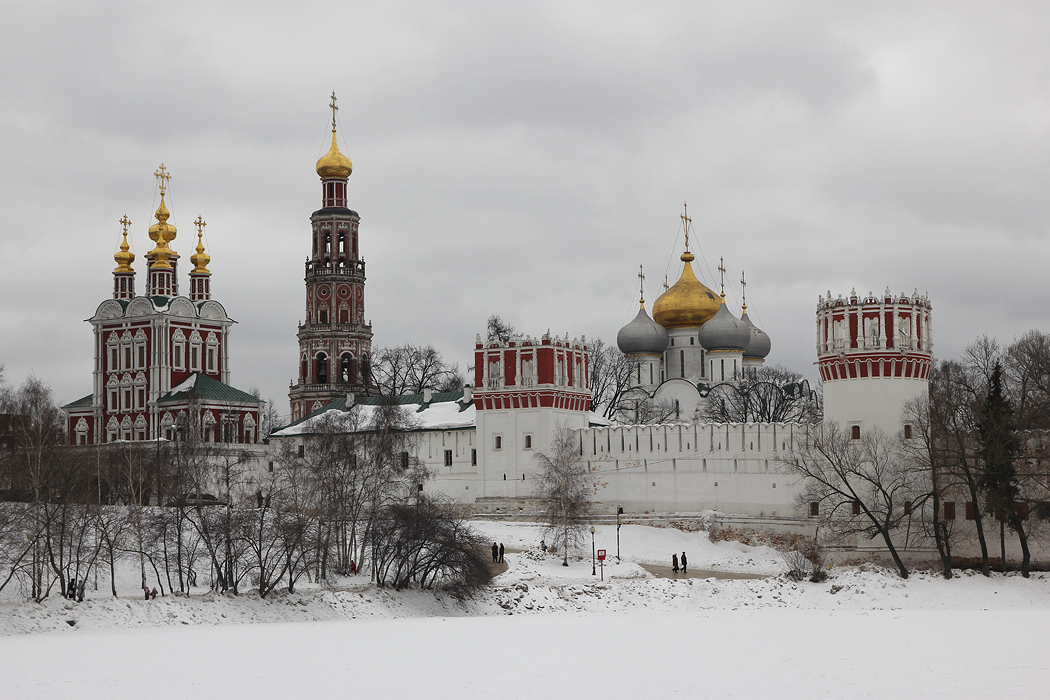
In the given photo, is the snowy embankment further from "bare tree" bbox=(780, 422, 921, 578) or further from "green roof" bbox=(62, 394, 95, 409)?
"green roof" bbox=(62, 394, 95, 409)

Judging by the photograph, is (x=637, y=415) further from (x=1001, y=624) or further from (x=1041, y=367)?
(x=1001, y=624)

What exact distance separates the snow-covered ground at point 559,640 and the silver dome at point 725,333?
27.2m

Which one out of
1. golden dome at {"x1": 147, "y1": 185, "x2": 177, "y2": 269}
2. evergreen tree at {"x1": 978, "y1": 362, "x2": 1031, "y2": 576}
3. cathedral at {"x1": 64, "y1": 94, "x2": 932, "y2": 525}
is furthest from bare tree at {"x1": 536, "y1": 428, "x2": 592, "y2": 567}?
golden dome at {"x1": 147, "y1": 185, "x2": 177, "y2": 269}

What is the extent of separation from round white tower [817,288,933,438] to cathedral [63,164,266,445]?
29.1m

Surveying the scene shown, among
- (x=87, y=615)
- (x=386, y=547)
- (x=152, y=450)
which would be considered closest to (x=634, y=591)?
(x=386, y=547)

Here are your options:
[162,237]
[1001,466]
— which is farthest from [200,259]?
[1001,466]

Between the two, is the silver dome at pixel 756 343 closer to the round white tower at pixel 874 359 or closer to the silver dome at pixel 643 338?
the silver dome at pixel 643 338

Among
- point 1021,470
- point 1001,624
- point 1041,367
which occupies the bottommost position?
point 1001,624

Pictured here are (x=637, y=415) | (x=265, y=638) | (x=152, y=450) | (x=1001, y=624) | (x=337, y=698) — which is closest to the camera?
(x=337, y=698)

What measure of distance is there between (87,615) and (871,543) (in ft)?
83.8

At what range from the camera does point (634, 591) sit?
41.8 metres

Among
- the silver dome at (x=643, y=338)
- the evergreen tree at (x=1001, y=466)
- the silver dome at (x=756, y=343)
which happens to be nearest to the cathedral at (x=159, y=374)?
the silver dome at (x=643, y=338)

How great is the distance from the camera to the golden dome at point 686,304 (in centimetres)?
7525

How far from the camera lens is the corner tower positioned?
2982 inches
